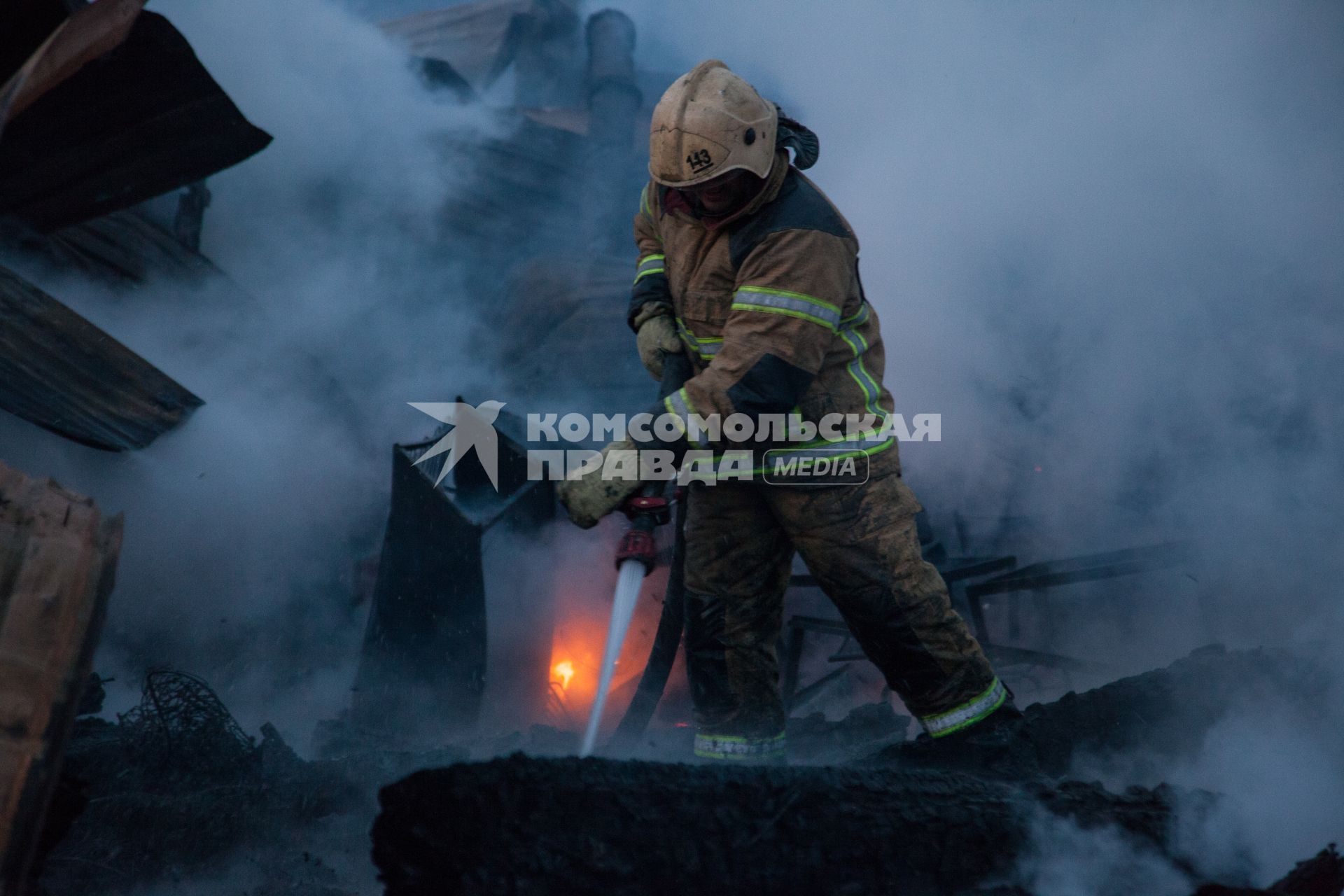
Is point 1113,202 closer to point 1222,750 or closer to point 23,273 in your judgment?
point 1222,750

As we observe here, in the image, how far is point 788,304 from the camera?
220 cm

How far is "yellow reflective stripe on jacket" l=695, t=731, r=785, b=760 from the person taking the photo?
259 centimetres

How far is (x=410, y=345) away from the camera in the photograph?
21.9 feet

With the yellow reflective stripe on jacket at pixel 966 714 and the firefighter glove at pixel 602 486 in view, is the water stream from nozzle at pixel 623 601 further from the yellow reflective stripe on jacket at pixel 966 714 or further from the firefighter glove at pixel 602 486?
the yellow reflective stripe on jacket at pixel 966 714

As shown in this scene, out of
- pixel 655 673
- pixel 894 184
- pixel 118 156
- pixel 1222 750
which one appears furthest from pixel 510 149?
pixel 1222 750

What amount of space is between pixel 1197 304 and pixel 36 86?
5.39 meters

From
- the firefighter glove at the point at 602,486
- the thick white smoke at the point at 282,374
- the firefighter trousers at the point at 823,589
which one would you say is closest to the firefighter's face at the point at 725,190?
the firefighter glove at the point at 602,486

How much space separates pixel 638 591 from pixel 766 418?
2.51 ft

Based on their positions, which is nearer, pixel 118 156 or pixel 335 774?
pixel 335 774

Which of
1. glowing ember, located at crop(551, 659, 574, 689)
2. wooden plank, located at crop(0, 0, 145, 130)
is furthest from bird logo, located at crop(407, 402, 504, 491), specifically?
wooden plank, located at crop(0, 0, 145, 130)

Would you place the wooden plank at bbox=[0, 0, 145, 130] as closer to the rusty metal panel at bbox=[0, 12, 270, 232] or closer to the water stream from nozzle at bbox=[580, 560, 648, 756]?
the rusty metal panel at bbox=[0, 12, 270, 232]

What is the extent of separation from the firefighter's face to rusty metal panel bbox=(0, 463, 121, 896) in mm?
1518

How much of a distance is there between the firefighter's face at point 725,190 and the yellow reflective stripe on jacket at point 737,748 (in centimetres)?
150

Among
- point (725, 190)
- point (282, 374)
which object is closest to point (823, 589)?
point (725, 190)
